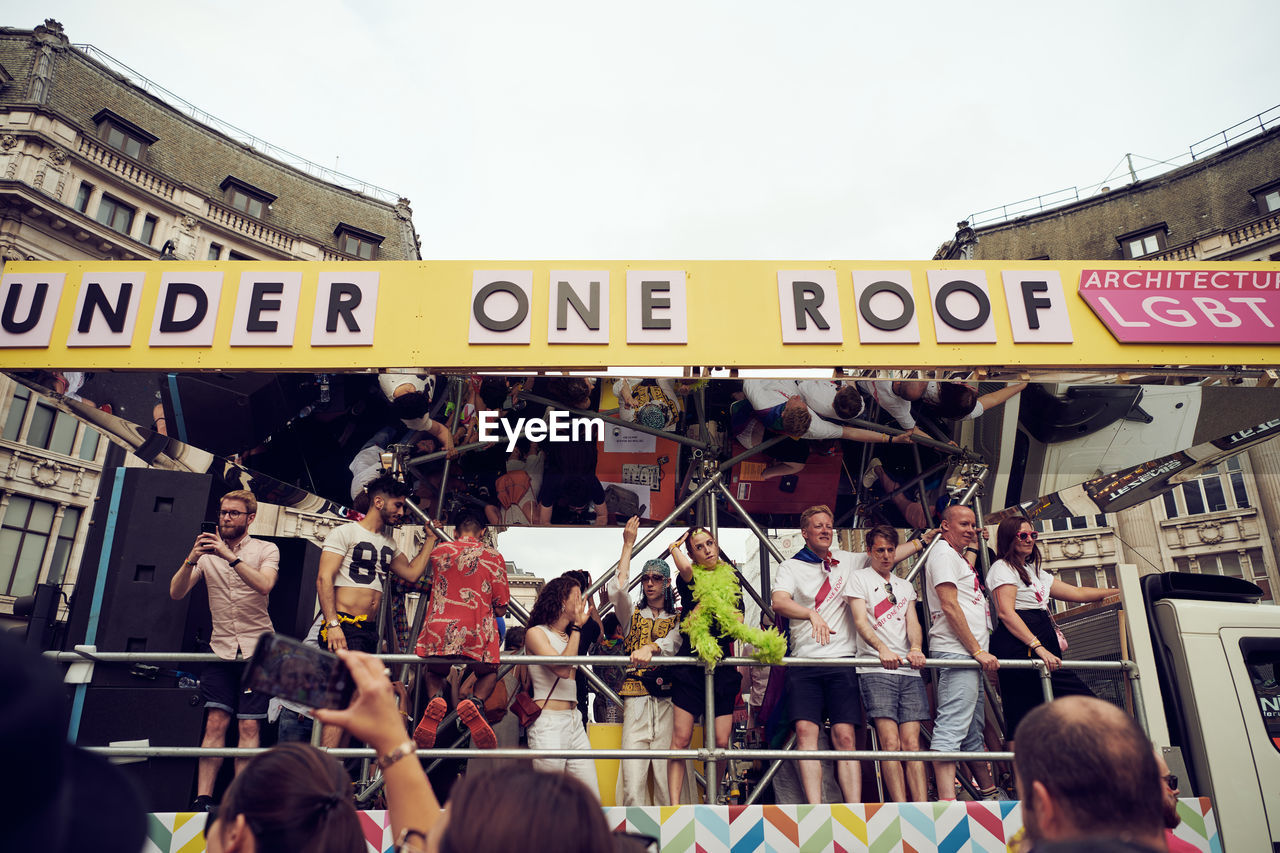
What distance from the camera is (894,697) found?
5.10 meters

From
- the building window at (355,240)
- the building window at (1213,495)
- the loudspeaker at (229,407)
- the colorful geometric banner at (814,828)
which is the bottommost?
the colorful geometric banner at (814,828)

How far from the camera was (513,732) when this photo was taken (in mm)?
6008

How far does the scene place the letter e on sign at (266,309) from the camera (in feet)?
14.6

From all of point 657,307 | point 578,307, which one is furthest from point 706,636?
point 578,307

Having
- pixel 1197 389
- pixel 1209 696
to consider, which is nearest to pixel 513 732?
pixel 1209 696

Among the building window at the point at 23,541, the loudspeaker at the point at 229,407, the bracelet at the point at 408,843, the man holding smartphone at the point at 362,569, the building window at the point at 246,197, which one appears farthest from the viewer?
the building window at the point at 246,197

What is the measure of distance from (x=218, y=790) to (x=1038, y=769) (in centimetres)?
521

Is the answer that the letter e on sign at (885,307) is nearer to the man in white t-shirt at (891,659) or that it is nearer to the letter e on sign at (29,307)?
the man in white t-shirt at (891,659)

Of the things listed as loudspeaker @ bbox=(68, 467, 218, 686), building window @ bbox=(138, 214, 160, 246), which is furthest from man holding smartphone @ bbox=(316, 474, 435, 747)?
building window @ bbox=(138, 214, 160, 246)

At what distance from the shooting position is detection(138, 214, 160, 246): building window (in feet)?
92.7

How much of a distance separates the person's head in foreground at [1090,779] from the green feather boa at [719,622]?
8.64ft

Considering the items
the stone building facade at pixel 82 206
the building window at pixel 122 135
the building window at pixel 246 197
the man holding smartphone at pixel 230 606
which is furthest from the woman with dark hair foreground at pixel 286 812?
the building window at pixel 246 197

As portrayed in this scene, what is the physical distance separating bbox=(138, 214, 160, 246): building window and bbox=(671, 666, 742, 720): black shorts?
31.1m

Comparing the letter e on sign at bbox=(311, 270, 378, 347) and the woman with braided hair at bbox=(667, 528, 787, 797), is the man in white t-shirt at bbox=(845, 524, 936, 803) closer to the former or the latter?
the woman with braided hair at bbox=(667, 528, 787, 797)
